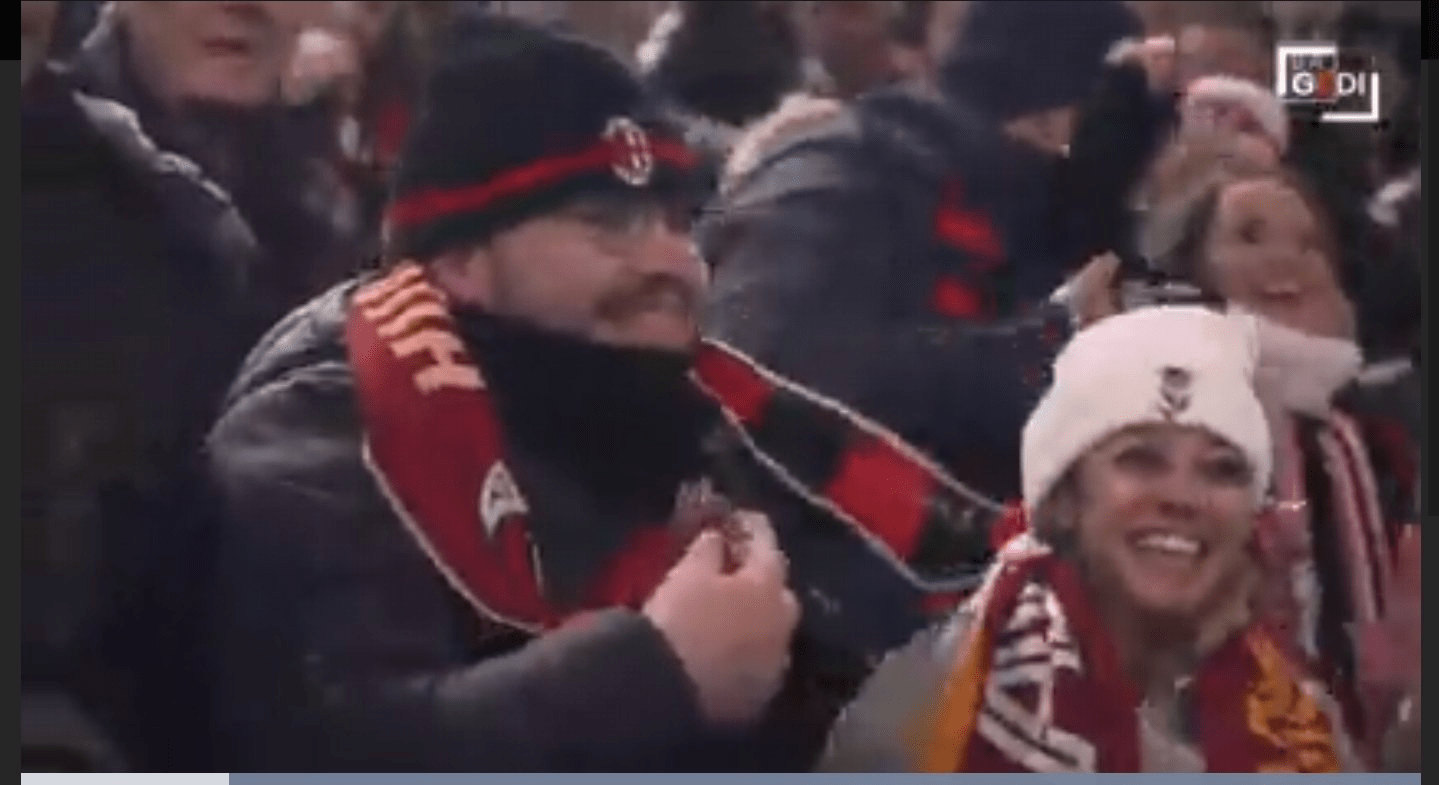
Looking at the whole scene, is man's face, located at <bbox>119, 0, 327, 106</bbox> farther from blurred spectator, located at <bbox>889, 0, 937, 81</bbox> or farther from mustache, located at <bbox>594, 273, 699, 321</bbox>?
blurred spectator, located at <bbox>889, 0, 937, 81</bbox>

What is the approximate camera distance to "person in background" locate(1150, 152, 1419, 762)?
6.29ft

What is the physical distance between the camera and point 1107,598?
74.1 inches

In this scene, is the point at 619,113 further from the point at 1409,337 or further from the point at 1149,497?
the point at 1409,337

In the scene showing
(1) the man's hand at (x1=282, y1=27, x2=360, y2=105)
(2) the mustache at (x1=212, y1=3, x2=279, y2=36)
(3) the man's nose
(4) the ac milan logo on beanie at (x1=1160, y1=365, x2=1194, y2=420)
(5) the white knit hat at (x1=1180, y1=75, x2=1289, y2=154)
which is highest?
(2) the mustache at (x1=212, y1=3, x2=279, y2=36)

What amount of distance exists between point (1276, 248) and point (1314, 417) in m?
0.16

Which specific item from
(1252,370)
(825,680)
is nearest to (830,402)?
(825,680)

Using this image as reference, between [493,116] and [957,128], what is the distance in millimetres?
429

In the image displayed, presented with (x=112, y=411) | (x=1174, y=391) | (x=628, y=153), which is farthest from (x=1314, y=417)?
(x=112, y=411)

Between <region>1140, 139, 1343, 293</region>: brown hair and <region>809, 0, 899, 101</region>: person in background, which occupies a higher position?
<region>809, 0, 899, 101</region>: person in background

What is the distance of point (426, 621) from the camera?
182 cm

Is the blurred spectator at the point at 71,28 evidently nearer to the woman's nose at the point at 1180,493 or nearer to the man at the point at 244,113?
the man at the point at 244,113

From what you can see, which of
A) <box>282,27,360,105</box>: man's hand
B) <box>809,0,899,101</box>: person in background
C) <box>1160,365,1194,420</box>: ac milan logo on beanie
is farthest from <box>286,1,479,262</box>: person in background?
<box>1160,365,1194,420</box>: ac milan logo on beanie

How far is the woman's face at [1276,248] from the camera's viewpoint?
192cm

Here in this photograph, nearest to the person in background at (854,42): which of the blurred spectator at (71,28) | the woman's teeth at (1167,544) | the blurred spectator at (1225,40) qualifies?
the blurred spectator at (1225,40)
